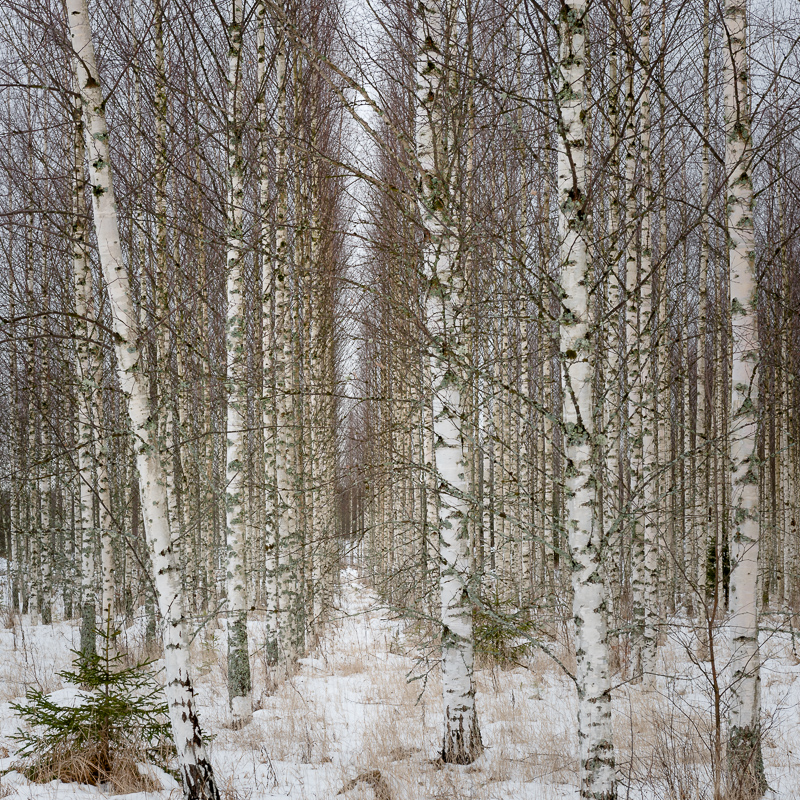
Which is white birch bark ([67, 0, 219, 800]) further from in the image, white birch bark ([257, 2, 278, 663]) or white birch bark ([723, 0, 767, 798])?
white birch bark ([723, 0, 767, 798])

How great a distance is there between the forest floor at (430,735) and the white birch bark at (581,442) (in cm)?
51

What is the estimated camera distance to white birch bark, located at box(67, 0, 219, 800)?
3.69m

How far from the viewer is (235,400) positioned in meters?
5.67

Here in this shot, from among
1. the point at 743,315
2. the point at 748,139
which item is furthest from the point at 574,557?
the point at 748,139

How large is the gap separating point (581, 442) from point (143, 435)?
2.51 meters

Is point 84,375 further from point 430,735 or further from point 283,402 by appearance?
point 430,735

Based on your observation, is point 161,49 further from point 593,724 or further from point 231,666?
point 593,724

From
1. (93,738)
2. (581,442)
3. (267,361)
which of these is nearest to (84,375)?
(267,361)

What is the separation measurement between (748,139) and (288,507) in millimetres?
5598

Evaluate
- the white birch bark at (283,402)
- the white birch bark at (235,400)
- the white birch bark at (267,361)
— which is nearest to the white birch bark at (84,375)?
the white birch bark at (235,400)

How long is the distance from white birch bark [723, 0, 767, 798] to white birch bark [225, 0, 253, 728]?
3.75 metres

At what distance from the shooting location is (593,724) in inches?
122

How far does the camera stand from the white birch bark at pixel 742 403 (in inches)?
159

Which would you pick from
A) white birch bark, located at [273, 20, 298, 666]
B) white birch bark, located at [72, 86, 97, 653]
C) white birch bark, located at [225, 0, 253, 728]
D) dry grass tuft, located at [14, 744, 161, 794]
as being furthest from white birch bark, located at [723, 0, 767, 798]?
white birch bark, located at [72, 86, 97, 653]
